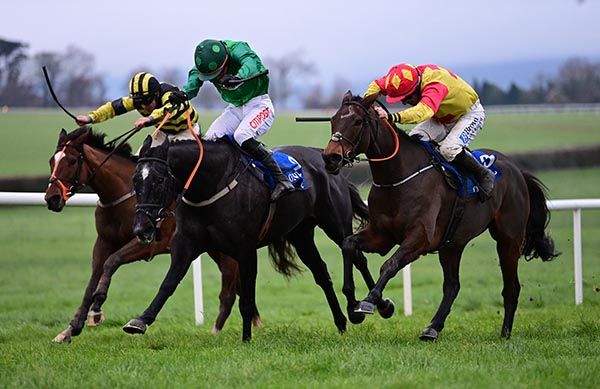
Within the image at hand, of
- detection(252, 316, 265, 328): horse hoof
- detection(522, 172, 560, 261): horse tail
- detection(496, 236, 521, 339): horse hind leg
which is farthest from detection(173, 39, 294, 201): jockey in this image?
detection(522, 172, 560, 261): horse tail

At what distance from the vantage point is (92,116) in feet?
25.8

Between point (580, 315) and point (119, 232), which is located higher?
point (119, 232)

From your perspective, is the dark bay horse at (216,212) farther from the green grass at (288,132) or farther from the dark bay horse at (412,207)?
the green grass at (288,132)

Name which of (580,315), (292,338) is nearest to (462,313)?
(580,315)

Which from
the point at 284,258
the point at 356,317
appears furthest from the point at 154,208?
the point at 284,258

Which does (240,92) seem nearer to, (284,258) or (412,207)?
(412,207)

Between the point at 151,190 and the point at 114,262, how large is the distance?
1.22 metres

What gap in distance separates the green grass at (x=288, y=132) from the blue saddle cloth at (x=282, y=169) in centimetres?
1176

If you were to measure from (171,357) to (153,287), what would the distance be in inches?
282

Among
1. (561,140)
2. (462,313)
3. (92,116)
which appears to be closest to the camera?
(92,116)

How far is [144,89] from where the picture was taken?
7.96m

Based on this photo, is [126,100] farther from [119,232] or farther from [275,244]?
[275,244]

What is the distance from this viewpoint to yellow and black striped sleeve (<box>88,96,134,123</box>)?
7.85m

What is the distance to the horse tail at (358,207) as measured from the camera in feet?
29.6
